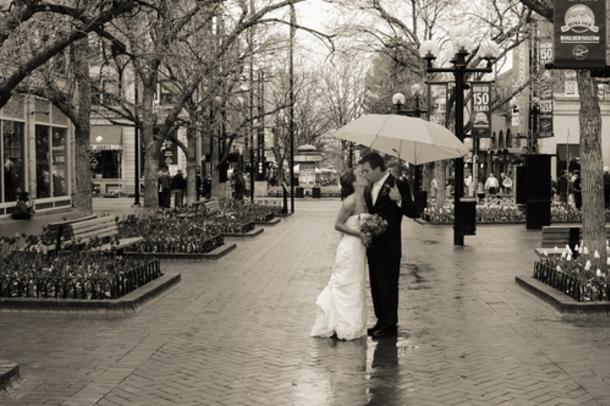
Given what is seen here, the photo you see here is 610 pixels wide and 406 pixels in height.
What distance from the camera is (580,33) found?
11227 millimetres

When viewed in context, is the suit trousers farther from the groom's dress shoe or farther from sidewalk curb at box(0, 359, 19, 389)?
sidewalk curb at box(0, 359, 19, 389)

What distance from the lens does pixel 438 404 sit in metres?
6.22

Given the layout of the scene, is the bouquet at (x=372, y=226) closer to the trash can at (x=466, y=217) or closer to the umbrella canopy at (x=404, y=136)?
the umbrella canopy at (x=404, y=136)

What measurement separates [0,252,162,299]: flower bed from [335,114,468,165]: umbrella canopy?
132 inches

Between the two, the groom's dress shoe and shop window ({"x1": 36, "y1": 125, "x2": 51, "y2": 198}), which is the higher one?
shop window ({"x1": 36, "y1": 125, "x2": 51, "y2": 198})

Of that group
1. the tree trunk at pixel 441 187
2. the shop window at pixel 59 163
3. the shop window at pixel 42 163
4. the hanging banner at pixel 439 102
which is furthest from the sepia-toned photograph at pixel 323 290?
the shop window at pixel 59 163

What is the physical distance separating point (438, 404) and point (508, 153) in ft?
180

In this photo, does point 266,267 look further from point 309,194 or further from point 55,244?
point 309,194

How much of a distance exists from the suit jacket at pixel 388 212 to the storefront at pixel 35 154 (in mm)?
19359

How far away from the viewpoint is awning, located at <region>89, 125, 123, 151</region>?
→ 5706 centimetres

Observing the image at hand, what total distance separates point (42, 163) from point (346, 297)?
25646 mm

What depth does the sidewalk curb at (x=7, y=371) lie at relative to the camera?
263 inches

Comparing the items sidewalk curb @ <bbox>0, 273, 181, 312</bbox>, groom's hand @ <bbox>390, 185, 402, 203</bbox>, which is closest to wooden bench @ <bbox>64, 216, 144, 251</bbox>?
sidewalk curb @ <bbox>0, 273, 181, 312</bbox>

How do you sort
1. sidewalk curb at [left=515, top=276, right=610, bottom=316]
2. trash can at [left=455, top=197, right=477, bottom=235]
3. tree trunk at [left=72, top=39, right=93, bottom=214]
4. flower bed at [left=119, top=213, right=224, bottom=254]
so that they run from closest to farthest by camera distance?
sidewalk curb at [left=515, top=276, right=610, bottom=316], flower bed at [left=119, top=213, right=224, bottom=254], tree trunk at [left=72, top=39, right=93, bottom=214], trash can at [left=455, top=197, right=477, bottom=235]
